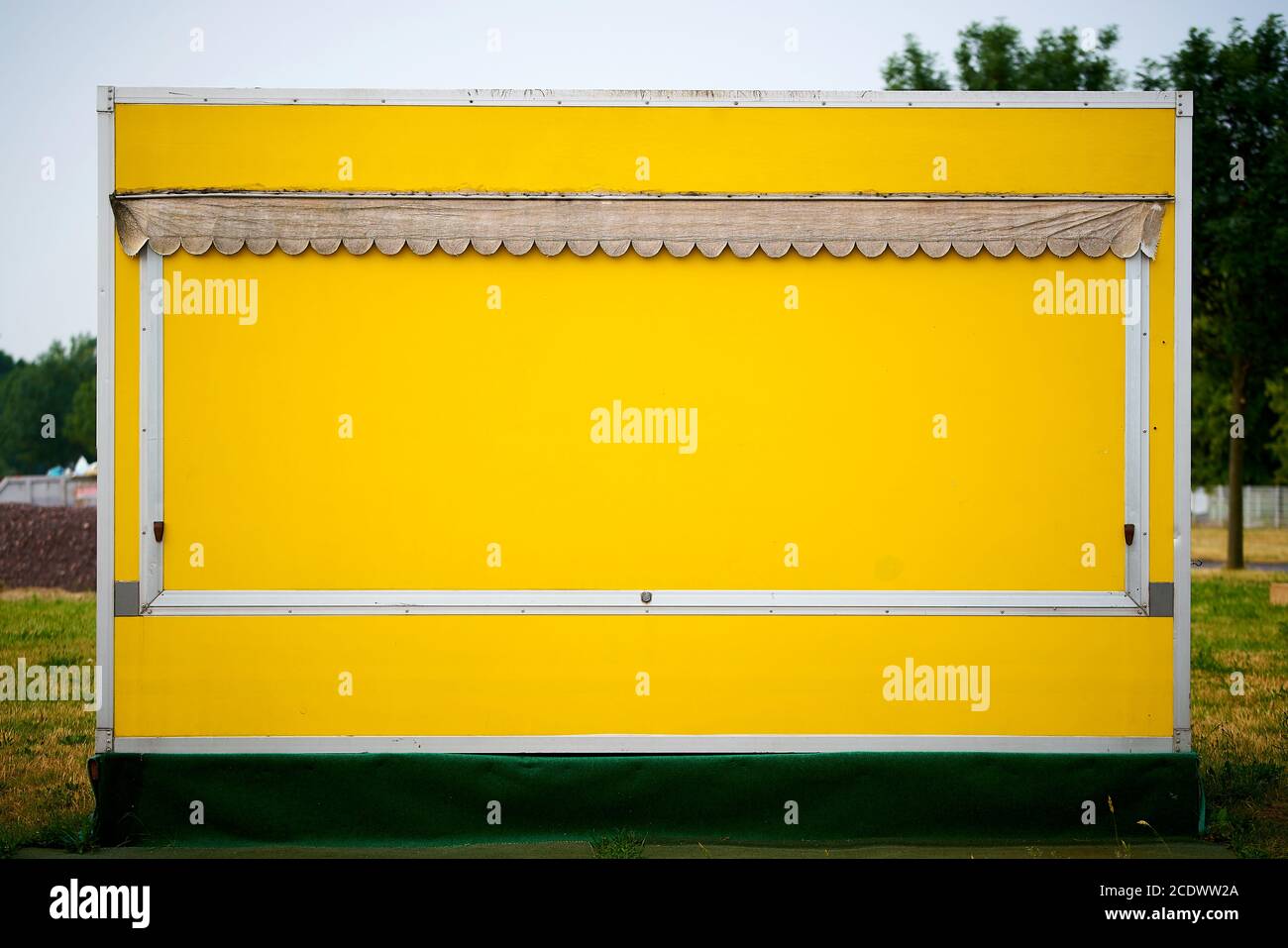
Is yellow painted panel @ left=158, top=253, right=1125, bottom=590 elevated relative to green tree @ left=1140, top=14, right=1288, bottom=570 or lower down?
lower down

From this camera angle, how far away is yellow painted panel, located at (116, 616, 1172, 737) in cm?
477

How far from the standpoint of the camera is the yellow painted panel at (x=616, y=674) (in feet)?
15.6

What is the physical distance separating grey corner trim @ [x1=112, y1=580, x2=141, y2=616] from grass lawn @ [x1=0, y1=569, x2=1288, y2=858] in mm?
1036

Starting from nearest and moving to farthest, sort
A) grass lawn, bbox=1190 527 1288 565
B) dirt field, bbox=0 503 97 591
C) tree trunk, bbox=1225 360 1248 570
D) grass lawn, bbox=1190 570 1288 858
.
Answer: grass lawn, bbox=1190 570 1288 858, dirt field, bbox=0 503 97 591, tree trunk, bbox=1225 360 1248 570, grass lawn, bbox=1190 527 1288 565

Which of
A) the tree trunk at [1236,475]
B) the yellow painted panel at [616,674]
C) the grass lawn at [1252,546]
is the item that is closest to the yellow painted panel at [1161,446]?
the yellow painted panel at [616,674]

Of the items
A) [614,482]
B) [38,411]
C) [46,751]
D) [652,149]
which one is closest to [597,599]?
[614,482]

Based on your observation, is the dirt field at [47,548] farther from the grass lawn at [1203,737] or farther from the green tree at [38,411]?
the green tree at [38,411]

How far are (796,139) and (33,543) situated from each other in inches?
679

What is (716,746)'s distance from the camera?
15.6 ft

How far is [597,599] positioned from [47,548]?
53.5 feet

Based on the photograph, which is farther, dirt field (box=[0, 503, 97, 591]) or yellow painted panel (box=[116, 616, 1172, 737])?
dirt field (box=[0, 503, 97, 591])

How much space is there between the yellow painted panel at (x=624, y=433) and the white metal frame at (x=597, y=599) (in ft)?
0.28

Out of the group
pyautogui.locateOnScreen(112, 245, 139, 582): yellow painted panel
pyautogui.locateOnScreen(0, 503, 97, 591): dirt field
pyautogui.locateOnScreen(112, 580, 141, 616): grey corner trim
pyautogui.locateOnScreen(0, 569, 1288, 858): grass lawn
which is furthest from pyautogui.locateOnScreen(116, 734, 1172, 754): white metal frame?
pyautogui.locateOnScreen(0, 503, 97, 591): dirt field

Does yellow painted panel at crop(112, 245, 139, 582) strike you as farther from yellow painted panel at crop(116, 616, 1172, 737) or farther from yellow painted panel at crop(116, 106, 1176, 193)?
yellow painted panel at crop(116, 106, 1176, 193)
